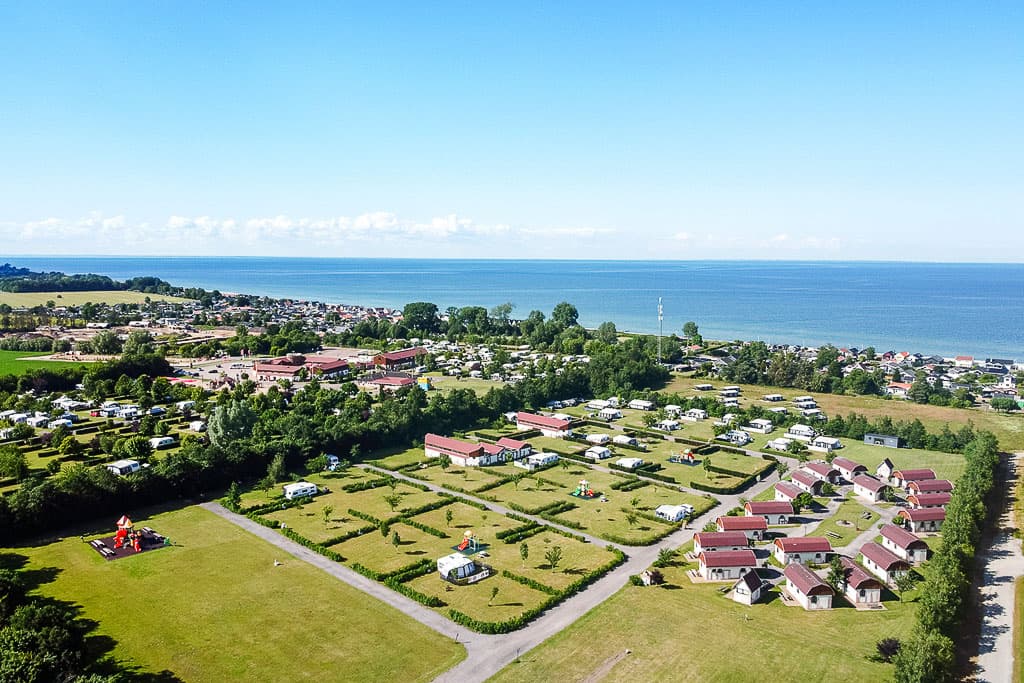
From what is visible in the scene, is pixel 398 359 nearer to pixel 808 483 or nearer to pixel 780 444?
pixel 780 444

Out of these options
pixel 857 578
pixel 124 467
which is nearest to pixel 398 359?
pixel 124 467

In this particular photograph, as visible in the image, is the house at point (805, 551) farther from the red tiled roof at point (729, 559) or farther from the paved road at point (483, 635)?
the paved road at point (483, 635)

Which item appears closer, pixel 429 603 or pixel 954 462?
pixel 429 603

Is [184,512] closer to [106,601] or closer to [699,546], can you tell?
[106,601]

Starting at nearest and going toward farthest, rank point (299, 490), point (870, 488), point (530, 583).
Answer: point (530, 583) → point (870, 488) → point (299, 490)

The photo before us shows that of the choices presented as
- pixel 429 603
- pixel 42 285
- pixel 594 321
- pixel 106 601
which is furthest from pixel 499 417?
pixel 42 285

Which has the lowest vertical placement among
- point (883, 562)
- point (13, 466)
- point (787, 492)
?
point (787, 492)
